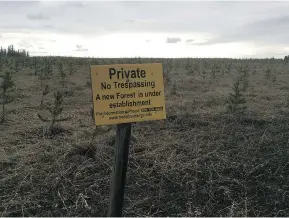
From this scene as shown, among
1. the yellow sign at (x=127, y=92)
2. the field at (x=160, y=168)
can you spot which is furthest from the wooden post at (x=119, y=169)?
the field at (x=160, y=168)

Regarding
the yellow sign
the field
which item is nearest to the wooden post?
the yellow sign

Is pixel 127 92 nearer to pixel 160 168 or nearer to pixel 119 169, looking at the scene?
pixel 119 169

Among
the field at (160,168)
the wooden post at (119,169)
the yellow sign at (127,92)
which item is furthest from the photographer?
the field at (160,168)

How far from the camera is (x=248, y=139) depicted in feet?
18.6

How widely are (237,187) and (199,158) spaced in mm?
814

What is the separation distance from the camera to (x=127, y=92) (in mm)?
3068

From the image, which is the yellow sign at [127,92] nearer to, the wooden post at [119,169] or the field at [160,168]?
the wooden post at [119,169]

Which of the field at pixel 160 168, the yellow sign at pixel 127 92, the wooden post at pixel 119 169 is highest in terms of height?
the yellow sign at pixel 127 92

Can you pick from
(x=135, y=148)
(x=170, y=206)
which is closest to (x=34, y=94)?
(x=135, y=148)

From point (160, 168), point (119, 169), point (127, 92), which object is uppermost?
point (127, 92)

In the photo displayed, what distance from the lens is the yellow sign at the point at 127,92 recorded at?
2.95m

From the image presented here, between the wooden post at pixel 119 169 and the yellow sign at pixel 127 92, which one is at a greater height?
the yellow sign at pixel 127 92

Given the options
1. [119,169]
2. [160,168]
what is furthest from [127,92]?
[160,168]

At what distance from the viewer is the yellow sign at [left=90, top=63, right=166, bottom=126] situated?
2951mm
